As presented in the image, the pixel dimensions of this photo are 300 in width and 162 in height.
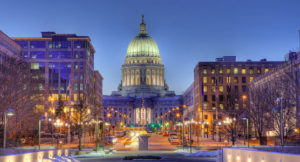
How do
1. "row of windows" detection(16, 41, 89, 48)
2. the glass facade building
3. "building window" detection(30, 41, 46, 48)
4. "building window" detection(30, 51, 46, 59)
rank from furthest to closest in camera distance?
1. "row of windows" detection(16, 41, 89, 48)
2. "building window" detection(30, 41, 46, 48)
3. "building window" detection(30, 51, 46, 59)
4. the glass facade building

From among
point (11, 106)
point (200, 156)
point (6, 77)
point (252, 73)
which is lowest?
point (200, 156)

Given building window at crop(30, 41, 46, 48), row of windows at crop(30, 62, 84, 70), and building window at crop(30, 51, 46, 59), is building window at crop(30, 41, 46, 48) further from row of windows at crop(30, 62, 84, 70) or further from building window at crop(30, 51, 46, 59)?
row of windows at crop(30, 62, 84, 70)

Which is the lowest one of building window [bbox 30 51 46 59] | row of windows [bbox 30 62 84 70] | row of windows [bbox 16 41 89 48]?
row of windows [bbox 30 62 84 70]

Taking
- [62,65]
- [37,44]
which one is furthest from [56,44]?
[62,65]

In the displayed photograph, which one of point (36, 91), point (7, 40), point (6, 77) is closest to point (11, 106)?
point (6, 77)

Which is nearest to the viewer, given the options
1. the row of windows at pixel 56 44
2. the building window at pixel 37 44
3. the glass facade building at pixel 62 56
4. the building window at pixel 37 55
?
the glass facade building at pixel 62 56

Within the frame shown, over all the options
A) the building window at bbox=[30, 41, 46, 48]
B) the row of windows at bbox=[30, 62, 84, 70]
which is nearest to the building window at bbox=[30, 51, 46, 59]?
the row of windows at bbox=[30, 62, 84, 70]

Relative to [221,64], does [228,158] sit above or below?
below

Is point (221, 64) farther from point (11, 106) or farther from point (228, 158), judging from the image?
point (228, 158)

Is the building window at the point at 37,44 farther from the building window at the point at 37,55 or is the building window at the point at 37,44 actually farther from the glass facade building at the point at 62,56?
the building window at the point at 37,55

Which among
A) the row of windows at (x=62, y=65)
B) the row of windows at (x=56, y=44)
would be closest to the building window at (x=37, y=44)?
the row of windows at (x=56, y=44)

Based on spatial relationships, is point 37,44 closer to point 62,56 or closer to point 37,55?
point 37,55

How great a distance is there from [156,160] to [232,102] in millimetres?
55031

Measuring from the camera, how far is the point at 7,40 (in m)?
115
